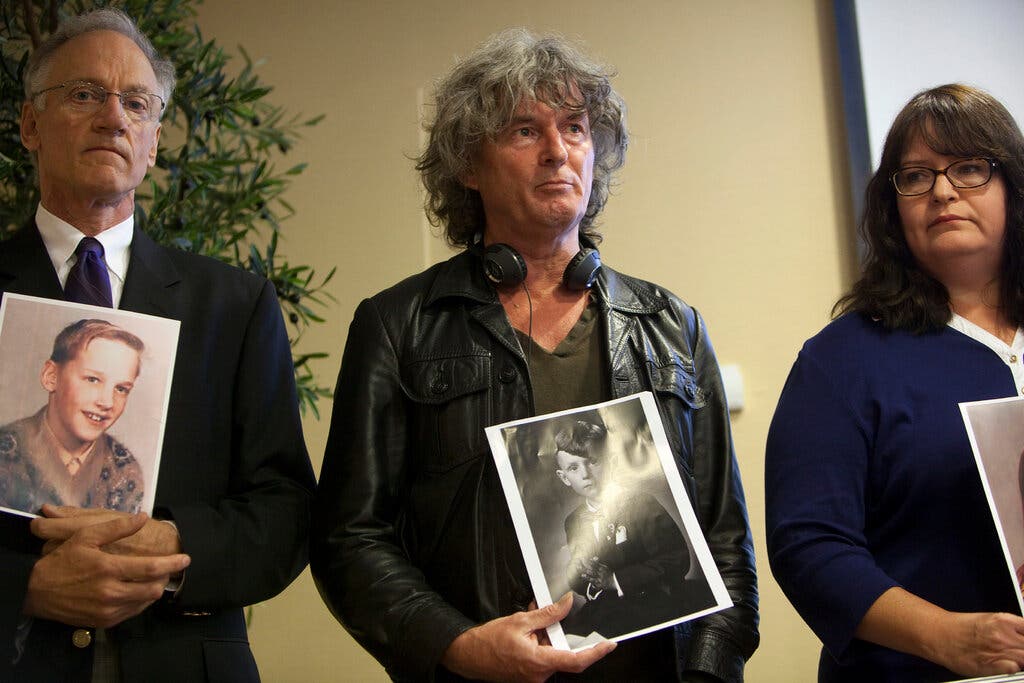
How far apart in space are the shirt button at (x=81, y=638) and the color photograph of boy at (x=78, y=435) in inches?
7.4

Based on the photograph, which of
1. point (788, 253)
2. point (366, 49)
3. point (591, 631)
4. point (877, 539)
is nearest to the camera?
point (591, 631)

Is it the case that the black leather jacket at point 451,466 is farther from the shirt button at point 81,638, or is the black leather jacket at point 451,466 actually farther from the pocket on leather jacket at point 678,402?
the shirt button at point 81,638

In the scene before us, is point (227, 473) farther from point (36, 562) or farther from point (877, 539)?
point (877, 539)

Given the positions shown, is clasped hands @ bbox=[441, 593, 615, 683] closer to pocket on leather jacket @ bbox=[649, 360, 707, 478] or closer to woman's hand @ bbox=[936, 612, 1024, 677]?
pocket on leather jacket @ bbox=[649, 360, 707, 478]

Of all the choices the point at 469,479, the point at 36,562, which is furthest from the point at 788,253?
the point at 36,562

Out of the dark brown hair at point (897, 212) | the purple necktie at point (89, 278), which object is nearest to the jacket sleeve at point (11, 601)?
the purple necktie at point (89, 278)

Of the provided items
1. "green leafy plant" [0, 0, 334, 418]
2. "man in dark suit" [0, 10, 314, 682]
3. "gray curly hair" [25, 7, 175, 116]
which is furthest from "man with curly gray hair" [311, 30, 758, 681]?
"green leafy plant" [0, 0, 334, 418]

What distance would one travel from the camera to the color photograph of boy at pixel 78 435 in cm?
156

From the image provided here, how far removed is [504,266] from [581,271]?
0.14 meters

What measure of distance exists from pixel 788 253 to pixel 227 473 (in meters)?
2.15

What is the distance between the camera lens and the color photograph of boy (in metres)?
1.56

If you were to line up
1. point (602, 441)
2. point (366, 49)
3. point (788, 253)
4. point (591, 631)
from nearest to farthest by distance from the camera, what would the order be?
point (591, 631) < point (602, 441) < point (788, 253) < point (366, 49)

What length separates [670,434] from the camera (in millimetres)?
1788

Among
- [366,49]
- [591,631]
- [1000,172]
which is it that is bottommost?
[591,631]
